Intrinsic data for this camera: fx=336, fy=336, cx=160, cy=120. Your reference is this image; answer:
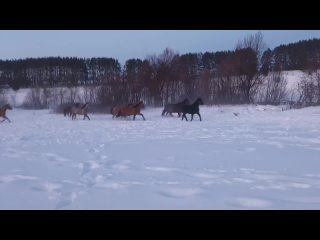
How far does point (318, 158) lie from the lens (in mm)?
7289

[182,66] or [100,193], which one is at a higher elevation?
[182,66]

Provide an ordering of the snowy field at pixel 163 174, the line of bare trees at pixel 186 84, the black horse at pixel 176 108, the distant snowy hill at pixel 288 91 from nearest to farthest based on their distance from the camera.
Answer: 1. the snowy field at pixel 163 174
2. the black horse at pixel 176 108
3. the line of bare trees at pixel 186 84
4. the distant snowy hill at pixel 288 91

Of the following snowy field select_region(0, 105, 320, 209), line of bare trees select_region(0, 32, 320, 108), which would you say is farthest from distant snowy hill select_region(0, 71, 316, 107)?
snowy field select_region(0, 105, 320, 209)

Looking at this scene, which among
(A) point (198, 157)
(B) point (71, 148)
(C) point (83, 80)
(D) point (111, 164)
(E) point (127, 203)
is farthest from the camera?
(C) point (83, 80)

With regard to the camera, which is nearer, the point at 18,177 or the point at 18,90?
the point at 18,177

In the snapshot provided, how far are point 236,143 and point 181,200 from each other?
17.9ft

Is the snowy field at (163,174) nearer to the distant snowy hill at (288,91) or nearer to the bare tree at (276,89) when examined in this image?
the bare tree at (276,89)

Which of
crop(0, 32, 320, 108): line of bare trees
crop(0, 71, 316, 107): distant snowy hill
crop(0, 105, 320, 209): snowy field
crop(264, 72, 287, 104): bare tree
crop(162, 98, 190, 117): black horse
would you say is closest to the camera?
crop(0, 105, 320, 209): snowy field

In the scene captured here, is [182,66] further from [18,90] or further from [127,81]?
[18,90]

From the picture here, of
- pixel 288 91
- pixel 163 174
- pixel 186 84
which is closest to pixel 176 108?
pixel 163 174

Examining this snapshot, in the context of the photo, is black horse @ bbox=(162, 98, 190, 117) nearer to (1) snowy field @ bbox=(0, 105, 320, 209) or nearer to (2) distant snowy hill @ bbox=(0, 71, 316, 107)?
(1) snowy field @ bbox=(0, 105, 320, 209)

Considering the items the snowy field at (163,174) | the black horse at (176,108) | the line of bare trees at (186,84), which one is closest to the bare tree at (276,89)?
the line of bare trees at (186,84)
